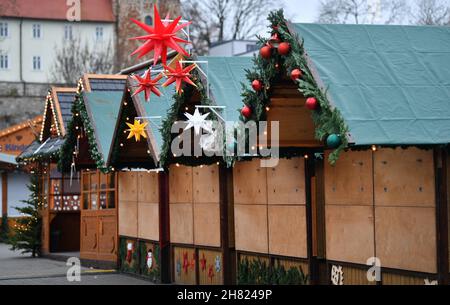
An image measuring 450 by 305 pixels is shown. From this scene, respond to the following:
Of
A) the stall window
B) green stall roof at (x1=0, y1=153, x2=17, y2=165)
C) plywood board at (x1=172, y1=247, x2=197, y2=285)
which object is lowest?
plywood board at (x1=172, y1=247, x2=197, y2=285)

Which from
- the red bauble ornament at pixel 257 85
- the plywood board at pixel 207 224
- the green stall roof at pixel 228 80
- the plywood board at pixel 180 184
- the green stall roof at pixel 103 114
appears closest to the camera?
the red bauble ornament at pixel 257 85

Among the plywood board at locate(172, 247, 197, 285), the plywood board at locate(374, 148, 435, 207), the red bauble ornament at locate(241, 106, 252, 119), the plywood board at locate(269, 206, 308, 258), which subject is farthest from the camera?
the plywood board at locate(172, 247, 197, 285)

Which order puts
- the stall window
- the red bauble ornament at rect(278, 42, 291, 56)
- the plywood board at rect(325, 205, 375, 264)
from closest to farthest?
the red bauble ornament at rect(278, 42, 291, 56)
the plywood board at rect(325, 205, 375, 264)
the stall window

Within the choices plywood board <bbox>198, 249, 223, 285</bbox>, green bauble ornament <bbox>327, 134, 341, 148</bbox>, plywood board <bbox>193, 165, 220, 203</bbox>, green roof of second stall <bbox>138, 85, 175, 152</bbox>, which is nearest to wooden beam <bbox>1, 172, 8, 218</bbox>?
green roof of second stall <bbox>138, 85, 175, 152</bbox>

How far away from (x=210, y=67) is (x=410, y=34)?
404 cm

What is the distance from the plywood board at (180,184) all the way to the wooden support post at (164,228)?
13.8 inches

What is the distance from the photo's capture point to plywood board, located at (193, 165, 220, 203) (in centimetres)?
1755

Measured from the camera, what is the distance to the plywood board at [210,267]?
1733cm

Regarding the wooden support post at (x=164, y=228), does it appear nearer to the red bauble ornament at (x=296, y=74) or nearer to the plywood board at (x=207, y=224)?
the plywood board at (x=207, y=224)

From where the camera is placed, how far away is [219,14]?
235ft

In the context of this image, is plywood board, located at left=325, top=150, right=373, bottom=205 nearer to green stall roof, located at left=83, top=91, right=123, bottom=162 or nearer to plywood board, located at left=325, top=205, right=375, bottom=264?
plywood board, located at left=325, top=205, right=375, bottom=264

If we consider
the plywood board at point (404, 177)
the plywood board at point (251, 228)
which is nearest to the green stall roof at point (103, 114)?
the plywood board at point (251, 228)

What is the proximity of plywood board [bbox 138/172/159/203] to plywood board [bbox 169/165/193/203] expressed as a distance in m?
0.63

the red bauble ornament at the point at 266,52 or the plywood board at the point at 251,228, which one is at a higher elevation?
the red bauble ornament at the point at 266,52
